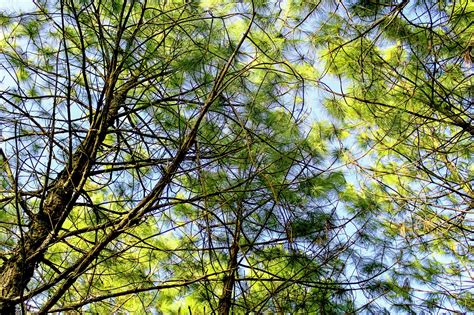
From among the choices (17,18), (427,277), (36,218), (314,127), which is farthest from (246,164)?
(427,277)

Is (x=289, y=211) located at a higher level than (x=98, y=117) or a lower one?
lower

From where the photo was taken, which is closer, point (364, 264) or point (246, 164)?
point (246, 164)

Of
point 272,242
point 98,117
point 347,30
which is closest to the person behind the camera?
point 98,117

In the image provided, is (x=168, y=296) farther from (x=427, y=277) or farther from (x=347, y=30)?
(x=347, y=30)

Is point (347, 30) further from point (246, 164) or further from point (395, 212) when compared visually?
point (395, 212)

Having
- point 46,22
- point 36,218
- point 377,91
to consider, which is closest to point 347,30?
point 377,91

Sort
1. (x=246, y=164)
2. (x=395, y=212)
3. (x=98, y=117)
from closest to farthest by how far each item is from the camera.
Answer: (x=98, y=117) < (x=246, y=164) < (x=395, y=212)

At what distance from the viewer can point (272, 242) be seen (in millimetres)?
3006

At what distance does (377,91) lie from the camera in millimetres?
3545

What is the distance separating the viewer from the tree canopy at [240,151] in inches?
99.9

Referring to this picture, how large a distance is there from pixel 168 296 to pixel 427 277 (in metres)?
2.07

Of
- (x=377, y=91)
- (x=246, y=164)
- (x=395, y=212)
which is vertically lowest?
(x=246, y=164)

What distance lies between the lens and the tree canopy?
99.9 inches

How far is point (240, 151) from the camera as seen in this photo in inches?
112
